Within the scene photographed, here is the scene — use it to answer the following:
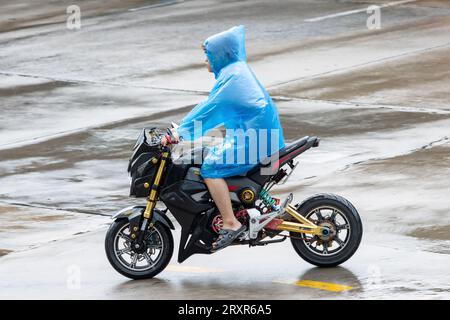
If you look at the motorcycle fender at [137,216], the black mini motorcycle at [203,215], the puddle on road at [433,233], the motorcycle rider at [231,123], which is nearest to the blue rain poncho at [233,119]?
the motorcycle rider at [231,123]

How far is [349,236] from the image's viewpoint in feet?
30.3

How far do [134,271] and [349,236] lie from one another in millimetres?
1682

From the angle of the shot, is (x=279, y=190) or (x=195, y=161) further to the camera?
(x=279, y=190)

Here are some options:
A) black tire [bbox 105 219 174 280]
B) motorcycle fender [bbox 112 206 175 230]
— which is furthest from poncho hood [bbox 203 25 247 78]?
black tire [bbox 105 219 174 280]

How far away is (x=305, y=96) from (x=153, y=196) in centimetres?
785

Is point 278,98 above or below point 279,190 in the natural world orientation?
above

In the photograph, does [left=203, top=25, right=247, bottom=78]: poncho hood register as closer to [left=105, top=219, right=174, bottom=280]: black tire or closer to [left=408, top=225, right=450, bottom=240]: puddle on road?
[left=105, top=219, right=174, bottom=280]: black tire

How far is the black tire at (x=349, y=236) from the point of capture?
30.2 feet

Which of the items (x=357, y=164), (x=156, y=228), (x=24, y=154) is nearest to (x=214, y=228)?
(x=156, y=228)

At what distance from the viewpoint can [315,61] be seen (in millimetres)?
19281

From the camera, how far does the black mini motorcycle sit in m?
9.19

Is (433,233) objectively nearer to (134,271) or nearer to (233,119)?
(233,119)

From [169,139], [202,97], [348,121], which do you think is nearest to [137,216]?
[169,139]
